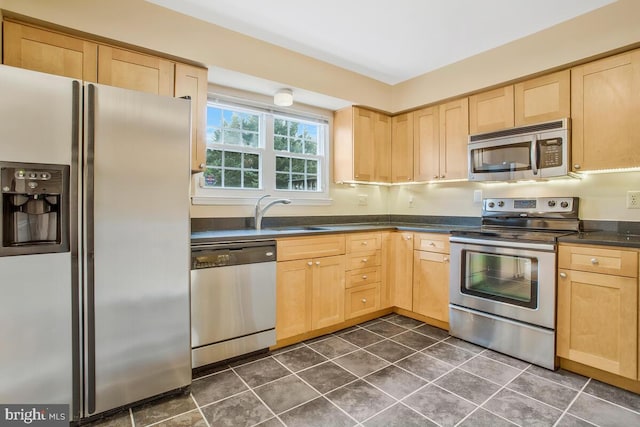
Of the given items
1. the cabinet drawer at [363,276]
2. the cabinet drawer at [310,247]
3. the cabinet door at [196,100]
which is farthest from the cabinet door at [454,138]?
the cabinet door at [196,100]

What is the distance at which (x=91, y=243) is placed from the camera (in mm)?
1613

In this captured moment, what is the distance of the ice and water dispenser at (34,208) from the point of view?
1.45 meters

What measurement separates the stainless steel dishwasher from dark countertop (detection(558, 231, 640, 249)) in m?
2.05

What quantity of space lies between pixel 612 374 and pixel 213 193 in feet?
10.2

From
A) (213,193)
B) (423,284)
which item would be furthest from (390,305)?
(213,193)

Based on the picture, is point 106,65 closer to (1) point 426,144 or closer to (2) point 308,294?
(2) point 308,294

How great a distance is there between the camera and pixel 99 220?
64.4 inches

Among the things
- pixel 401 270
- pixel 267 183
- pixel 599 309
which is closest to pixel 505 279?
pixel 599 309

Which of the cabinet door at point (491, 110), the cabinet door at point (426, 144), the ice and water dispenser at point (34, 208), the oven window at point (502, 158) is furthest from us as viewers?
the cabinet door at point (426, 144)

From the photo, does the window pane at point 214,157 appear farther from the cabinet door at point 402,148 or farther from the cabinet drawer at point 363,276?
the cabinet door at point 402,148

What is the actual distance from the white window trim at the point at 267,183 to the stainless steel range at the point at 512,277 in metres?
1.47

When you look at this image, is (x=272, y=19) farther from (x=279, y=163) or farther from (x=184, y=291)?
(x=184, y=291)

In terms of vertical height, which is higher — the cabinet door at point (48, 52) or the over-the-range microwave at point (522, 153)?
the cabinet door at point (48, 52)

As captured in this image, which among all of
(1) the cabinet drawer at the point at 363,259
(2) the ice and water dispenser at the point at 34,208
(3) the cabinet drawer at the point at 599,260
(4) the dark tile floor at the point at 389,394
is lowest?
(4) the dark tile floor at the point at 389,394
